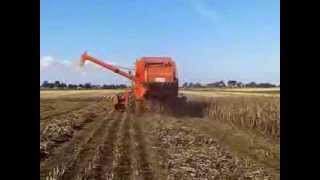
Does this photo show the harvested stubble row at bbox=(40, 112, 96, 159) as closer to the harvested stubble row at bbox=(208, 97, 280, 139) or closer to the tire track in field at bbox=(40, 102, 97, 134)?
the tire track in field at bbox=(40, 102, 97, 134)

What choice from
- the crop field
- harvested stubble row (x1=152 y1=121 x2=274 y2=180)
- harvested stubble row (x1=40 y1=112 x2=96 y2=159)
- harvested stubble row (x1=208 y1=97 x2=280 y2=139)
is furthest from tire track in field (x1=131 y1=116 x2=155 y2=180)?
harvested stubble row (x1=208 y1=97 x2=280 y2=139)

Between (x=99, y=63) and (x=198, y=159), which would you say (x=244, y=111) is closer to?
(x=198, y=159)

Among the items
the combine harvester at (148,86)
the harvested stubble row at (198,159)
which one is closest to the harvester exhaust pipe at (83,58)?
the combine harvester at (148,86)

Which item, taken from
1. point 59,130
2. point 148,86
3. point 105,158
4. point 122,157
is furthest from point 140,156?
point 148,86

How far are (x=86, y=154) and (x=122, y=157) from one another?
0.83 ft

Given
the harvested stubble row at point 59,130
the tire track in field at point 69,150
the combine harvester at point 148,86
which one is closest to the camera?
the tire track in field at point 69,150

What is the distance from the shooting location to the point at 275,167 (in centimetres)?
373

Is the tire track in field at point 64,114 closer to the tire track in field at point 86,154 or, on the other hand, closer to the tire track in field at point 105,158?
the tire track in field at point 86,154

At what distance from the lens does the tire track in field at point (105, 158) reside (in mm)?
3799
